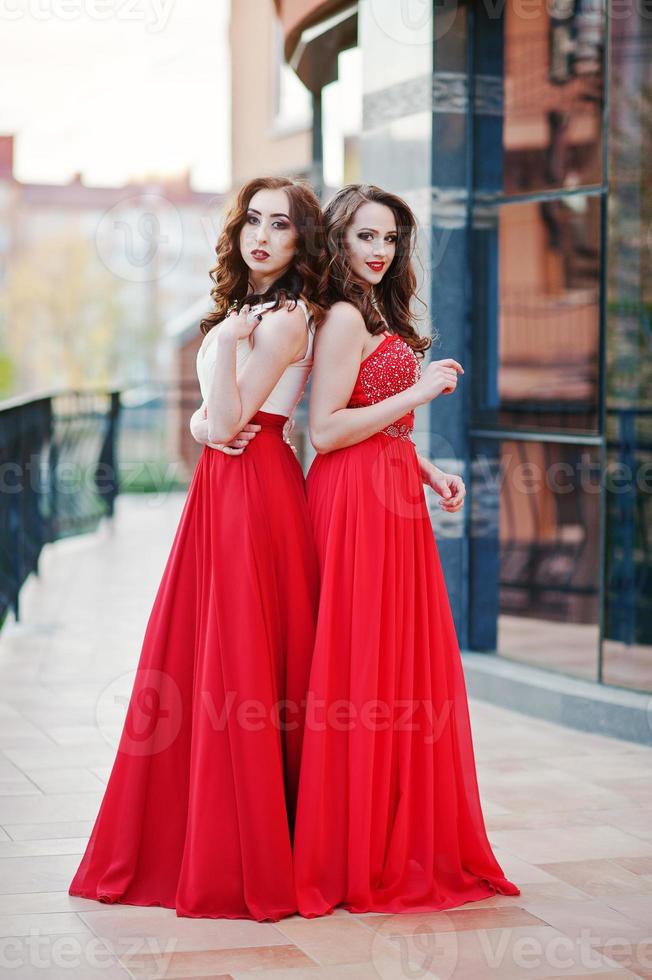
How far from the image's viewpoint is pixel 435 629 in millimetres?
3174

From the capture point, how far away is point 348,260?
10.3ft

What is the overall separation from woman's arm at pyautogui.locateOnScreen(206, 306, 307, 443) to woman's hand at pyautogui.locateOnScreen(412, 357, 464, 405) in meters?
0.31

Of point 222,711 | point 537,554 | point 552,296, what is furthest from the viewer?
point 552,296

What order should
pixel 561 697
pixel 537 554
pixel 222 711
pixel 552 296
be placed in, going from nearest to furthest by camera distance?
pixel 222 711 < pixel 561 697 < pixel 537 554 < pixel 552 296

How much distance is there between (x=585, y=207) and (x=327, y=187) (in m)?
3.14

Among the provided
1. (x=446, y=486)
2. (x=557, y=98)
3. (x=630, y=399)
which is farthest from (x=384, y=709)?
(x=557, y=98)

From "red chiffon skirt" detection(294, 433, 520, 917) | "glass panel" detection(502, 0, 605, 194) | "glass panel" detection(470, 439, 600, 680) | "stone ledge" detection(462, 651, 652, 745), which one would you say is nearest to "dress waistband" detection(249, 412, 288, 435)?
"red chiffon skirt" detection(294, 433, 520, 917)

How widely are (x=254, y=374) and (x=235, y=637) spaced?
24.5 inches

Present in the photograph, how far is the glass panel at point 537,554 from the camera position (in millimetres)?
5680

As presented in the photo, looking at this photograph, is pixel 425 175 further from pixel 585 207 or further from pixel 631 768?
pixel 585 207

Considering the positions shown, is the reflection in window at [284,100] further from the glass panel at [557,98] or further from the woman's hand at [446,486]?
the woman's hand at [446,486]

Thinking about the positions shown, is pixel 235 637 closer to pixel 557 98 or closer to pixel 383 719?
pixel 383 719

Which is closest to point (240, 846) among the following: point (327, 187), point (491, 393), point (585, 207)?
point (491, 393)

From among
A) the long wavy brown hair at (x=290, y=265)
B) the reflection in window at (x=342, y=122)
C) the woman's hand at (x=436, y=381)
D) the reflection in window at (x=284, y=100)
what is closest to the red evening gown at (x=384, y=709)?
the woman's hand at (x=436, y=381)
